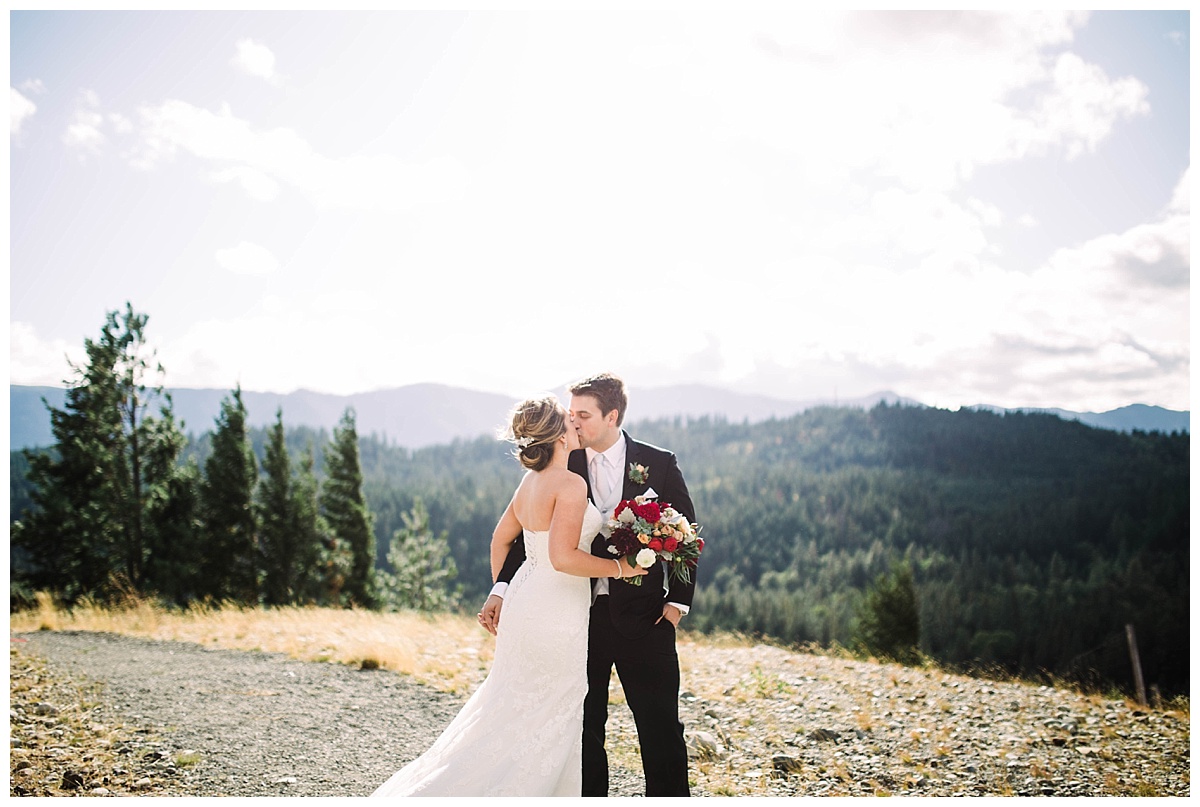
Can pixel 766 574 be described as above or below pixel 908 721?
below

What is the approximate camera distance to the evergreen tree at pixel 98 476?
68.2 ft

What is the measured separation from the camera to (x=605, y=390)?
13.6 ft

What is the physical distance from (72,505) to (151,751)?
19292 millimetres

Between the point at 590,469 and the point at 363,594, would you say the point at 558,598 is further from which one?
the point at 363,594

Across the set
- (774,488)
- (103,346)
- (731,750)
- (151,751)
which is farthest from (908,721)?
(774,488)

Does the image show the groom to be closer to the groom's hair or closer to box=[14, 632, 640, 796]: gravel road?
the groom's hair

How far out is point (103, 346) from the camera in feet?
69.2

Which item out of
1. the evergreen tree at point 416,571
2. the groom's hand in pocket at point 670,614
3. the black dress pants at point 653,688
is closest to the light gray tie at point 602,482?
the black dress pants at point 653,688

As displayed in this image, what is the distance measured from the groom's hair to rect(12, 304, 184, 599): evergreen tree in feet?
68.5

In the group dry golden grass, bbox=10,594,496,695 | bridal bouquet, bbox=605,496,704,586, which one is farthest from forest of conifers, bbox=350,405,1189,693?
bridal bouquet, bbox=605,496,704,586

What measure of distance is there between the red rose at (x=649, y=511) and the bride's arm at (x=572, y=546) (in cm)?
26

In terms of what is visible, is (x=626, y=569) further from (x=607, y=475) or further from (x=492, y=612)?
(x=492, y=612)

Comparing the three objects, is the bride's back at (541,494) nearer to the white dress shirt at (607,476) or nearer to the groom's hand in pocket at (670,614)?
the white dress shirt at (607,476)

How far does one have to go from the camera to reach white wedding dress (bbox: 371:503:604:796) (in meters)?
4.14
